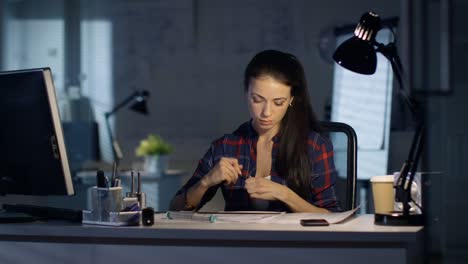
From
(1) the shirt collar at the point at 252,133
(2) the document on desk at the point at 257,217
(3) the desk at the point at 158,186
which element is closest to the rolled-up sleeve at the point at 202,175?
(1) the shirt collar at the point at 252,133

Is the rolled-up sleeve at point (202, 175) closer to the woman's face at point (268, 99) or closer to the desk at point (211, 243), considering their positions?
the woman's face at point (268, 99)

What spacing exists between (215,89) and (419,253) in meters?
4.07

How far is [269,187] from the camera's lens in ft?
7.48

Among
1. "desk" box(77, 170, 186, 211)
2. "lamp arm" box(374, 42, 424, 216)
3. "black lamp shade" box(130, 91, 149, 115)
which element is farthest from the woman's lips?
"black lamp shade" box(130, 91, 149, 115)

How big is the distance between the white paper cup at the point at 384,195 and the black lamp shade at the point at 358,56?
30 cm

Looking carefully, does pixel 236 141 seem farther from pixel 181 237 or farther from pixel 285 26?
pixel 285 26

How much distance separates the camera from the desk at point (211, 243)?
5.73 feet

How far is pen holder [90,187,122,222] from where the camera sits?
78.5 inches

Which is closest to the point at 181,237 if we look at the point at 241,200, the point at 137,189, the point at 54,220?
the point at 137,189

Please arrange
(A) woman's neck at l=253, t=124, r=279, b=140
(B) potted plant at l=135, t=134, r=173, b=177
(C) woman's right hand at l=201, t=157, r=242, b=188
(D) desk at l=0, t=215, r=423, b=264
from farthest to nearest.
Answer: (B) potted plant at l=135, t=134, r=173, b=177
(A) woman's neck at l=253, t=124, r=279, b=140
(C) woman's right hand at l=201, t=157, r=242, b=188
(D) desk at l=0, t=215, r=423, b=264

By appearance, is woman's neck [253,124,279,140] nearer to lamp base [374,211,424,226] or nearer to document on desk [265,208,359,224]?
document on desk [265,208,359,224]

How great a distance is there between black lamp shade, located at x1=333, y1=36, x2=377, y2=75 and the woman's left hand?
0.39 metres

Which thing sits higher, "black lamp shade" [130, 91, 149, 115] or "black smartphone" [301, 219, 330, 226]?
"black lamp shade" [130, 91, 149, 115]

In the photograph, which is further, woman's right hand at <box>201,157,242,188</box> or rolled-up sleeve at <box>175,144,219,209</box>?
rolled-up sleeve at <box>175,144,219,209</box>
